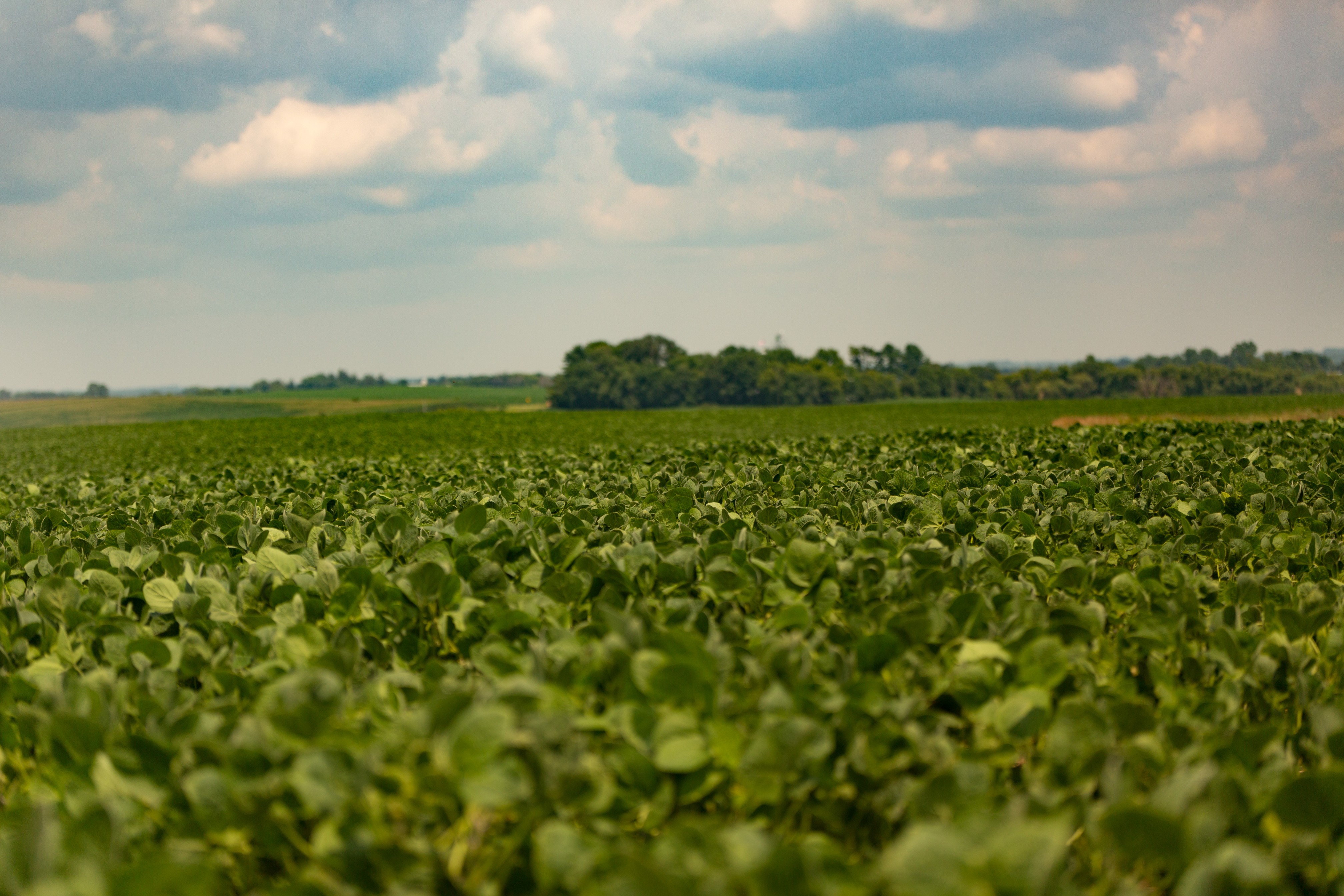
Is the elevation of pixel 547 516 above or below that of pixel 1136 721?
above

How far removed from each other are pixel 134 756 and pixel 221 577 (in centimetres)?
172

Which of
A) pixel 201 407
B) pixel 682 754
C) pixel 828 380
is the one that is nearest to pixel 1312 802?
pixel 682 754

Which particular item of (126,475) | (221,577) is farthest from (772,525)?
(126,475)

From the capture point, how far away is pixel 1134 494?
5.95 meters

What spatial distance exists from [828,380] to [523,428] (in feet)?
330

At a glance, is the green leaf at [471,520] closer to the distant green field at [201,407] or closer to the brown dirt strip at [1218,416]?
the brown dirt strip at [1218,416]

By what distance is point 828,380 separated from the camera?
477ft

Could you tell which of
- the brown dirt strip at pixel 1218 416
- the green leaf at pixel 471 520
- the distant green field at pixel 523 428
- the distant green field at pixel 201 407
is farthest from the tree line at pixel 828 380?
the green leaf at pixel 471 520

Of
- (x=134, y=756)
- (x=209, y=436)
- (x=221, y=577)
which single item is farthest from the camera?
(x=209, y=436)

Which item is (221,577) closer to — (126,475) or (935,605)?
(935,605)

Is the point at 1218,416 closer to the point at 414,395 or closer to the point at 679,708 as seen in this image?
the point at 679,708

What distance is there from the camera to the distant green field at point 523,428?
94.8 feet

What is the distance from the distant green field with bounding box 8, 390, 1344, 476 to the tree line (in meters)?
45.3

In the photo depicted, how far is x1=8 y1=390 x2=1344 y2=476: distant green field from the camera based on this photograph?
28.9 metres
